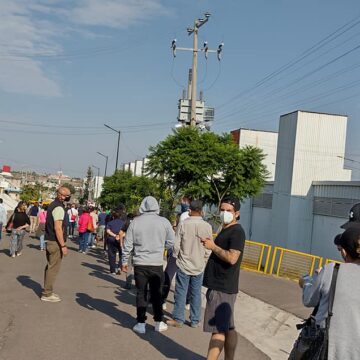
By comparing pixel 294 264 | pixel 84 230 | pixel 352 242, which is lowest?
pixel 294 264

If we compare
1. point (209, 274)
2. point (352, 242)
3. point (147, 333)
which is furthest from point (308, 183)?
point (352, 242)

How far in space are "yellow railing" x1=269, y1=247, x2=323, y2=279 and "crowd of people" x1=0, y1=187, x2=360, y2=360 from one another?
6782 mm

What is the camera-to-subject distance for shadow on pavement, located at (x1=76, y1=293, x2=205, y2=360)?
247 inches

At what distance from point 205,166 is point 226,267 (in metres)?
14.7

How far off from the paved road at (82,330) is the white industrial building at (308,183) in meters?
22.9

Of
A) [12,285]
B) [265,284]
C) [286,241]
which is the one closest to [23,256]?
[12,285]

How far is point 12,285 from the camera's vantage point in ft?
34.3

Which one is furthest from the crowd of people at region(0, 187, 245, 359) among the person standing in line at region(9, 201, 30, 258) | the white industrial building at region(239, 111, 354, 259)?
the white industrial building at region(239, 111, 354, 259)

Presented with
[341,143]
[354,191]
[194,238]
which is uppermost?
[341,143]

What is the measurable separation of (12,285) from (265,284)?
5.97 metres

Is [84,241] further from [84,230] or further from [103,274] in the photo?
[103,274]

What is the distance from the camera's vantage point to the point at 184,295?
25.1 feet

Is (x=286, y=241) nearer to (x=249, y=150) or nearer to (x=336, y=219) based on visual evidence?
(x=336, y=219)

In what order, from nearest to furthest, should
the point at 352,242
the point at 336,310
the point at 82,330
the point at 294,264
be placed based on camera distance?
1. the point at 336,310
2. the point at 352,242
3. the point at 82,330
4. the point at 294,264
